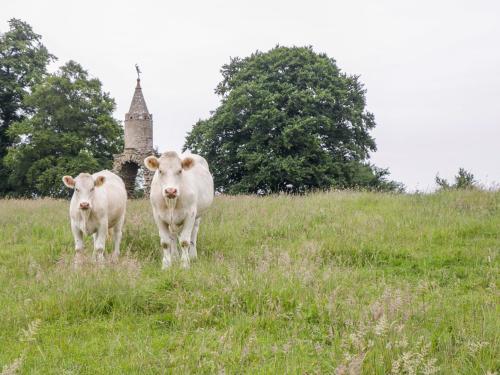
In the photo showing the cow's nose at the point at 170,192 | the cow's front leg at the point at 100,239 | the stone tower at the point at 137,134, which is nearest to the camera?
the cow's nose at the point at 170,192

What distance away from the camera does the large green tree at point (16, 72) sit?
38.2m

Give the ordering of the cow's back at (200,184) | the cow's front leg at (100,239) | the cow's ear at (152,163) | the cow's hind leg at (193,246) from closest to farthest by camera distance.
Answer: the cow's ear at (152,163) < the cow's front leg at (100,239) < the cow's hind leg at (193,246) < the cow's back at (200,184)

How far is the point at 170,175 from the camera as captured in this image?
337 inches

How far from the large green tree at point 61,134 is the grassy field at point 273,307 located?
24880 millimetres

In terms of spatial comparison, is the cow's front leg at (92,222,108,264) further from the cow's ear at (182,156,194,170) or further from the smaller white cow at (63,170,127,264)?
the cow's ear at (182,156,194,170)

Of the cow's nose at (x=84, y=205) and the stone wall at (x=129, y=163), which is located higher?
the stone wall at (x=129, y=163)

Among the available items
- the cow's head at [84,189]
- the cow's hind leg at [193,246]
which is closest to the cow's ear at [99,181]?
the cow's head at [84,189]

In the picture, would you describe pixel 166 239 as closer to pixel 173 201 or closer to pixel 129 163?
pixel 173 201

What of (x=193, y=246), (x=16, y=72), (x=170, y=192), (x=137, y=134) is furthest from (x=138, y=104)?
(x=170, y=192)

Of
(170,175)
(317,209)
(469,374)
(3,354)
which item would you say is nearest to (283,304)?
(469,374)

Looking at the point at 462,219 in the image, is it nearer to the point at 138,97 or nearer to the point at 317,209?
the point at 317,209

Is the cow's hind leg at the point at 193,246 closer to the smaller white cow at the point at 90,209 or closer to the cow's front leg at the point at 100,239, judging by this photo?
the smaller white cow at the point at 90,209

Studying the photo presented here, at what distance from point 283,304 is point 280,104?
2796 cm

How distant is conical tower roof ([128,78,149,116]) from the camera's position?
2936 cm
